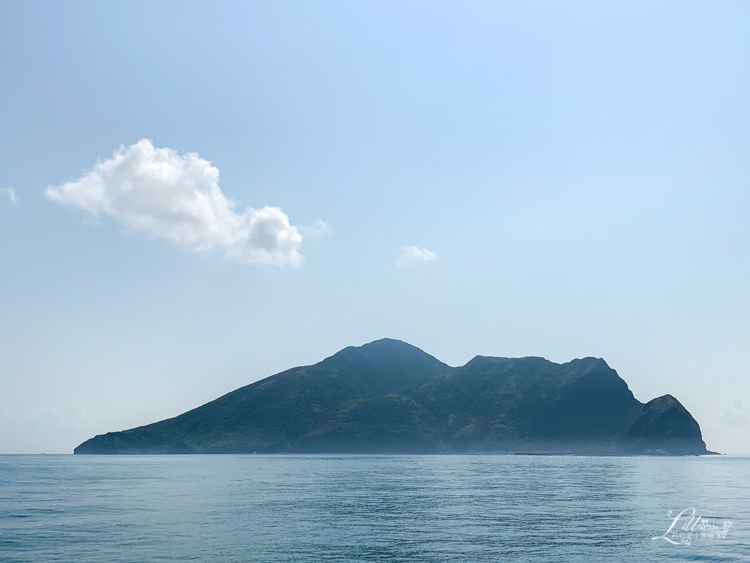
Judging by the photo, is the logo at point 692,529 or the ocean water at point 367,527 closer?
the ocean water at point 367,527

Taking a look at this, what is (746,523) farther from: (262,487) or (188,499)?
(262,487)

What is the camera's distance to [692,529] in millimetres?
54844

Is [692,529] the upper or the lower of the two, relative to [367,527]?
lower

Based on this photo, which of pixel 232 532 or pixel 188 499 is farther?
pixel 188 499

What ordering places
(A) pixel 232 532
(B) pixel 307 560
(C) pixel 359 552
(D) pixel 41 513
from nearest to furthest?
(B) pixel 307 560, (C) pixel 359 552, (A) pixel 232 532, (D) pixel 41 513

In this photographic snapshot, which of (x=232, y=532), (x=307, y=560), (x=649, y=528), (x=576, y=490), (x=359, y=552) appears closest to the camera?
(x=307, y=560)

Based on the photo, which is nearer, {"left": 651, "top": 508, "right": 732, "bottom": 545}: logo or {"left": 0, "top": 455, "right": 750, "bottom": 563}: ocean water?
{"left": 0, "top": 455, "right": 750, "bottom": 563}: ocean water

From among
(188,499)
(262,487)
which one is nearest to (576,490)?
(262,487)

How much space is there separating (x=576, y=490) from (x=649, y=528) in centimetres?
4625

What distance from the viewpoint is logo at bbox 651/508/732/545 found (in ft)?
165

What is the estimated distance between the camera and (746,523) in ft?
193

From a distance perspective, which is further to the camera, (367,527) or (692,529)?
(367,527)

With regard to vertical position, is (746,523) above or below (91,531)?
below

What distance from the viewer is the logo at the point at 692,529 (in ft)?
165
